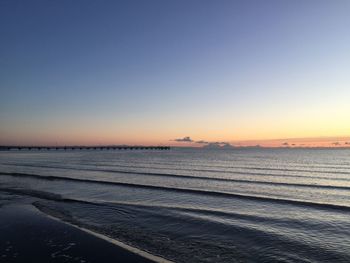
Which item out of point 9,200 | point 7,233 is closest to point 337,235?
point 7,233

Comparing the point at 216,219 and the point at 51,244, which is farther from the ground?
the point at 51,244

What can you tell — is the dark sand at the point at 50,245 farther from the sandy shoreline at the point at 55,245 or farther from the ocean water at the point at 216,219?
the ocean water at the point at 216,219

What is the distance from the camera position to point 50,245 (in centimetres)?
934

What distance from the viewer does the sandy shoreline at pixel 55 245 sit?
8258 millimetres

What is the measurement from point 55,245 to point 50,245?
15cm

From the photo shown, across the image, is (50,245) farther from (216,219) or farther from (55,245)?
(216,219)

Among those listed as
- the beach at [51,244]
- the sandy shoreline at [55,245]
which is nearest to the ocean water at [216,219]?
the sandy shoreline at [55,245]

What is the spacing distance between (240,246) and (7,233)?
8.33 metres

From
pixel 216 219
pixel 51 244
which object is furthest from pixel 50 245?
pixel 216 219

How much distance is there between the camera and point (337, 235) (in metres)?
11.4

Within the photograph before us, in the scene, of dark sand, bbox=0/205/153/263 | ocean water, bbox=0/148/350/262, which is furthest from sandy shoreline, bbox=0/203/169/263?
ocean water, bbox=0/148/350/262

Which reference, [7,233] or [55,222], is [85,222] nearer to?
[55,222]

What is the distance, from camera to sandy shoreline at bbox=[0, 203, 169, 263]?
27.1ft

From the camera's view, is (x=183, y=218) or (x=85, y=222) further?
(x=183, y=218)
